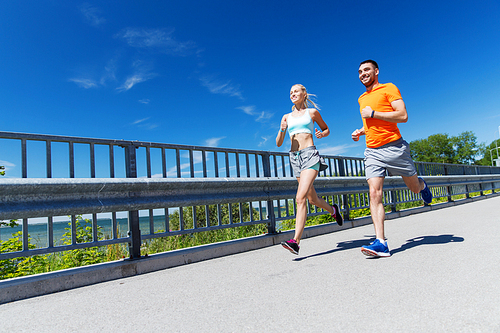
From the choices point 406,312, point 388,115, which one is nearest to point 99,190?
point 406,312

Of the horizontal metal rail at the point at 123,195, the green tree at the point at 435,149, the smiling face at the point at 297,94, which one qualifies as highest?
the green tree at the point at 435,149

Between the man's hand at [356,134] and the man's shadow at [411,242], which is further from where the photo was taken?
the man's hand at [356,134]

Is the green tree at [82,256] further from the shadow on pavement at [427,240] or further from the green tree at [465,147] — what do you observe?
the green tree at [465,147]

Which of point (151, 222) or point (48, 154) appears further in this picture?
point (151, 222)

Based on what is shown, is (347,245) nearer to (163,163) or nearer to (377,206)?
(377,206)

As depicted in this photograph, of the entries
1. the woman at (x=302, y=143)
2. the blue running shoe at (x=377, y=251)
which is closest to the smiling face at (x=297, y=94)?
the woman at (x=302, y=143)

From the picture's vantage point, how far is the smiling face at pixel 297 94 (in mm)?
4742

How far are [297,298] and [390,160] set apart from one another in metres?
2.44

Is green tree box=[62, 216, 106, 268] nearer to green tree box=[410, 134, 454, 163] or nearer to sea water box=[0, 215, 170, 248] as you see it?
sea water box=[0, 215, 170, 248]

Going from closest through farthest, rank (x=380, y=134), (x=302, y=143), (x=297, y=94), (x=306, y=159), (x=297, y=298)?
(x=297, y=298), (x=380, y=134), (x=306, y=159), (x=302, y=143), (x=297, y=94)

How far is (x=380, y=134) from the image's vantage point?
4176 millimetres

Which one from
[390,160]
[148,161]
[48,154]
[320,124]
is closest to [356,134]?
[320,124]

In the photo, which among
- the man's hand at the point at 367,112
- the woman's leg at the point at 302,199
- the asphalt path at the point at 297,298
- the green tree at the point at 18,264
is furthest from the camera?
the green tree at the point at 18,264

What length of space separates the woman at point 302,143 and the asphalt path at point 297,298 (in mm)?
678
